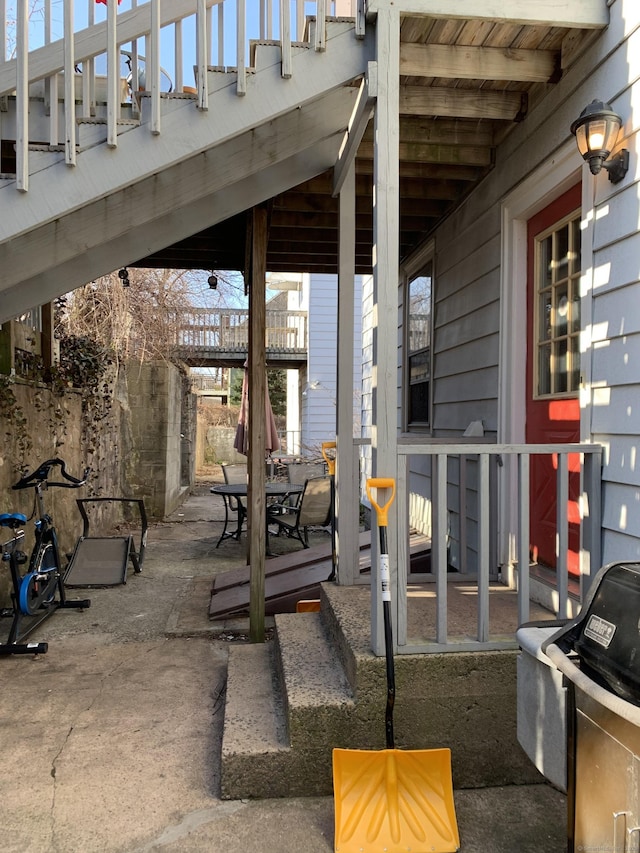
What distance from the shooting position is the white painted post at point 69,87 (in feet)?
7.94

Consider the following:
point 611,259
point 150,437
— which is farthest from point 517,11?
point 150,437

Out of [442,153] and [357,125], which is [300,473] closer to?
[442,153]

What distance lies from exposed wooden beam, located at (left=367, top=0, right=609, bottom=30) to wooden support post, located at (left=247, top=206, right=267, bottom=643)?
1.71 meters

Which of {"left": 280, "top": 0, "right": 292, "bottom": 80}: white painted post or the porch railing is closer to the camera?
the porch railing

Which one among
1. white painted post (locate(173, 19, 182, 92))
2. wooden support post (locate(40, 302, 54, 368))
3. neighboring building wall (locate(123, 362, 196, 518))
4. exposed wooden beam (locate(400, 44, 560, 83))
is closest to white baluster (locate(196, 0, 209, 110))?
white painted post (locate(173, 19, 182, 92))

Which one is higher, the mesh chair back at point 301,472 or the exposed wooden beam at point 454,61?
the exposed wooden beam at point 454,61

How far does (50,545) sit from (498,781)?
3.37 meters

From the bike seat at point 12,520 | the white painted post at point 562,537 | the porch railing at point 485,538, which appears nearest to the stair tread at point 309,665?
the porch railing at point 485,538

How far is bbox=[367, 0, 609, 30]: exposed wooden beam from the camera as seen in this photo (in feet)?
→ 8.20

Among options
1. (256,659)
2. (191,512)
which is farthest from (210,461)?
(256,659)

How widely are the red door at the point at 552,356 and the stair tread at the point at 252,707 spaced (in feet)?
5.37

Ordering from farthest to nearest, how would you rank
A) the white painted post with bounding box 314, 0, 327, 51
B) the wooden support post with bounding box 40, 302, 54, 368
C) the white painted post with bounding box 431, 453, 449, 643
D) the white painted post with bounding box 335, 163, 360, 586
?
the wooden support post with bounding box 40, 302, 54, 368, the white painted post with bounding box 335, 163, 360, 586, the white painted post with bounding box 314, 0, 327, 51, the white painted post with bounding box 431, 453, 449, 643

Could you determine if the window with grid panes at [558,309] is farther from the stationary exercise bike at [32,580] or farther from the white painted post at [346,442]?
the stationary exercise bike at [32,580]

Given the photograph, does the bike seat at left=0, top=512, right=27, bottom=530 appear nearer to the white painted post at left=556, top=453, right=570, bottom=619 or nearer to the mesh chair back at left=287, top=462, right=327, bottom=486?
the white painted post at left=556, top=453, right=570, bottom=619
